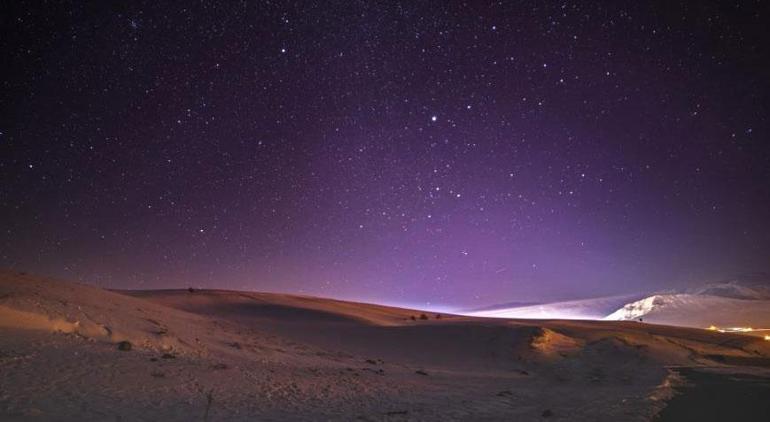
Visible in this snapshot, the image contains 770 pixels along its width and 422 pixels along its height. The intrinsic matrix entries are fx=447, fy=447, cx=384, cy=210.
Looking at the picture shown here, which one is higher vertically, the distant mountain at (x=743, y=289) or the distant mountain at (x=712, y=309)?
the distant mountain at (x=743, y=289)

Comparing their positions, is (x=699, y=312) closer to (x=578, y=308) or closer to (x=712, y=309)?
(x=712, y=309)

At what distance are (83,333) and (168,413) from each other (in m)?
4.68

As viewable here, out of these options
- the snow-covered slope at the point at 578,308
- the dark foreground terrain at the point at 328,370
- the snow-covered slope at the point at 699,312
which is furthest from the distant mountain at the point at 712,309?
the dark foreground terrain at the point at 328,370

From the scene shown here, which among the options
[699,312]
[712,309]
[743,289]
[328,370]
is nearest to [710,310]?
[712,309]

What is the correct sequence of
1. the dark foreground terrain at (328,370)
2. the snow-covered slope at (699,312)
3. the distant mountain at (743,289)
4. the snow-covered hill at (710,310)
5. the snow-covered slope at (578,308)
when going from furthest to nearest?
the snow-covered slope at (578,308) → the distant mountain at (743,289) → the snow-covered hill at (710,310) → the snow-covered slope at (699,312) → the dark foreground terrain at (328,370)

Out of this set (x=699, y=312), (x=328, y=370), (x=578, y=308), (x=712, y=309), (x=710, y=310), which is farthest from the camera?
(x=578, y=308)

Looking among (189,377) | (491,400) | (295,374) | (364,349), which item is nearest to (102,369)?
(189,377)

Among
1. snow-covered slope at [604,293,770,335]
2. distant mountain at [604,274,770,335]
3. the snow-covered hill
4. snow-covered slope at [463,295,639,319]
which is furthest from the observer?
snow-covered slope at [463,295,639,319]

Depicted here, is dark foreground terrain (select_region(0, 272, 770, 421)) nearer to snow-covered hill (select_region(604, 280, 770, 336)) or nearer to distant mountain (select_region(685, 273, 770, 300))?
snow-covered hill (select_region(604, 280, 770, 336))

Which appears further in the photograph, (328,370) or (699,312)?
(699,312)

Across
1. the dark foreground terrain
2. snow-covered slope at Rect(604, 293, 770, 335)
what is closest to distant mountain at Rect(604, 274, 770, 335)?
snow-covered slope at Rect(604, 293, 770, 335)

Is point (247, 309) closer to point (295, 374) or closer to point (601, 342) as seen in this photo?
point (295, 374)

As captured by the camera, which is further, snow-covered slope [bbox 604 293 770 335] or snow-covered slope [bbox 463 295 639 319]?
snow-covered slope [bbox 463 295 639 319]

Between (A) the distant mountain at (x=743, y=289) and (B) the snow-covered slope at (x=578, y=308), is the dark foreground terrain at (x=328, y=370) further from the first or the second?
(A) the distant mountain at (x=743, y=289)
